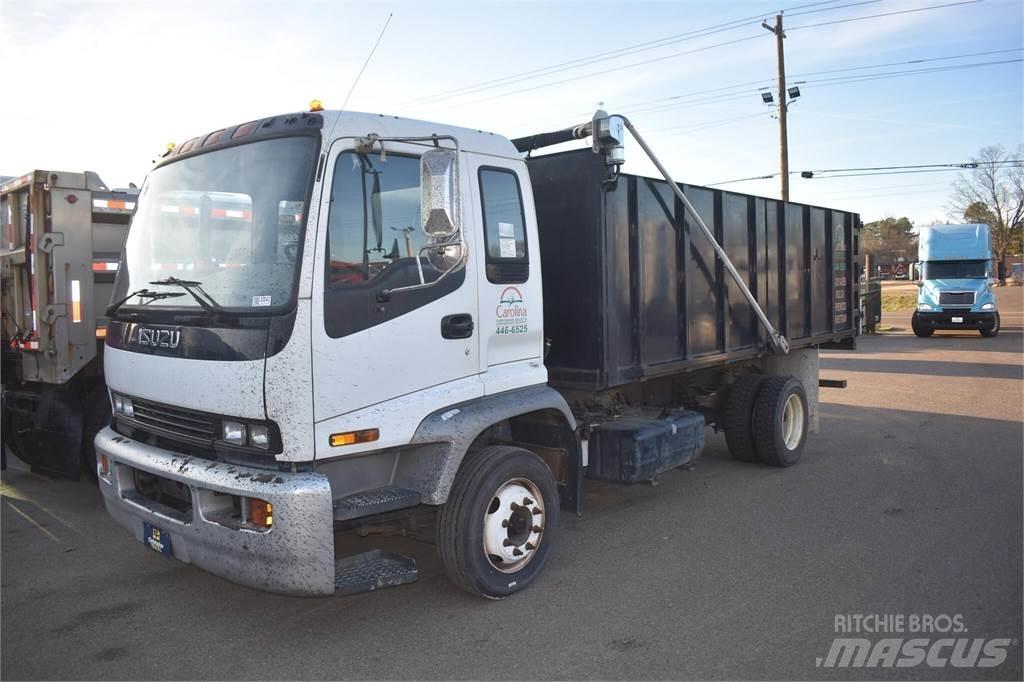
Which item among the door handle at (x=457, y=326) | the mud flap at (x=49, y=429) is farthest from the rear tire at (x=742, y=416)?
the mud flap at (x=49, y=429)

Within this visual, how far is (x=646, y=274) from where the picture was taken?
624 centimetres

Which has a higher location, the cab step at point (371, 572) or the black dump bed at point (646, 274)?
the black dump bed at point (646, 274)

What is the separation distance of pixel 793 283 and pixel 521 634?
18.9 feet

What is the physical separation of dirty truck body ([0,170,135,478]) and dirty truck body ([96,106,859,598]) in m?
2.46

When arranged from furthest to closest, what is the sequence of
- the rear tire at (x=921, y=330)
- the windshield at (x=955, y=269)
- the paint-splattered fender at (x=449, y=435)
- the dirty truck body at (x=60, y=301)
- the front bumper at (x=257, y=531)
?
the rear tire at (x=921, y=330)
the windshield at (x=955, y=269)
the dirty truck body at (x=60, y=301)
the paint-splattered fender at (x=449, y=435)
the front bumper at (x=257, y=531)

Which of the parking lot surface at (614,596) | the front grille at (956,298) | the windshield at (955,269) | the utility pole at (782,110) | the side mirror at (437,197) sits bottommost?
the parking lot surface at (614,596)

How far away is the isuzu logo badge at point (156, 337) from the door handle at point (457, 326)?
141 centimetres

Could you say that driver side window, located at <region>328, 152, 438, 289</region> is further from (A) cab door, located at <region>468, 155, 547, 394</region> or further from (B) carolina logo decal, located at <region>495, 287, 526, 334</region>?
(B) carolina logo decal, located at <region>495, 287, 526, 334</region>

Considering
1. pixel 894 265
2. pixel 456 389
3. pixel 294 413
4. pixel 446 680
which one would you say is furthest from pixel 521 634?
pixel 894 265

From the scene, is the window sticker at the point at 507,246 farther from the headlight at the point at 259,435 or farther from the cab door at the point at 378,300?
the headlight at the point at 259,435

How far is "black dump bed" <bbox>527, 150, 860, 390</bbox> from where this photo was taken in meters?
5.71

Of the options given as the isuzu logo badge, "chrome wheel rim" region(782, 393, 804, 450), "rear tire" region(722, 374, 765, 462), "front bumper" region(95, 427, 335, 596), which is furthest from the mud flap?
"chrome wheel rim" region(782, 393, 804, 450)

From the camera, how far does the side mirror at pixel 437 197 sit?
4059 mm

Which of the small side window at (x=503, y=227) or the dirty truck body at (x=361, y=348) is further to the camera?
the small side window at (x=503, y=227)
